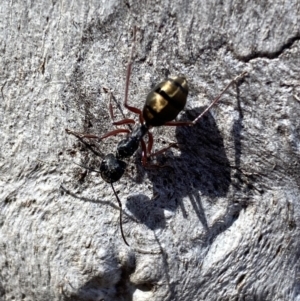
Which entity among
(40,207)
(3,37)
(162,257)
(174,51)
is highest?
(3,37)

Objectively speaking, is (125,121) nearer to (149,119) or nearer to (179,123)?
(149,119)

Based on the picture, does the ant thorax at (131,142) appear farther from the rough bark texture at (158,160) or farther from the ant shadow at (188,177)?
the ant shadow at (188,177)

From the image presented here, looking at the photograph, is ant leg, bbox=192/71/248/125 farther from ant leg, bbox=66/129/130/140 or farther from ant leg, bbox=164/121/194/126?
ant leg, bbox=66/129/130/140

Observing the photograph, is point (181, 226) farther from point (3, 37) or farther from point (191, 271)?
point (3, 37)

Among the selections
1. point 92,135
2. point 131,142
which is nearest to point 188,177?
point 131,142

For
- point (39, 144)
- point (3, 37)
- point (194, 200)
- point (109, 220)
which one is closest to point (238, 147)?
point (194, 200)
